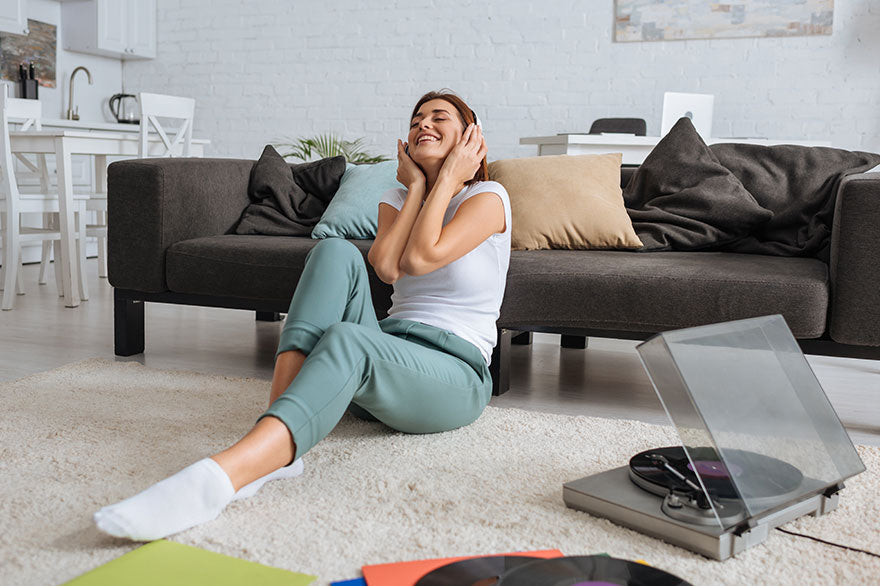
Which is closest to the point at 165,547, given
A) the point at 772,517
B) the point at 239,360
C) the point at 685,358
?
the point at 685,358

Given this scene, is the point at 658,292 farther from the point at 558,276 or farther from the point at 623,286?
the point at 558,276

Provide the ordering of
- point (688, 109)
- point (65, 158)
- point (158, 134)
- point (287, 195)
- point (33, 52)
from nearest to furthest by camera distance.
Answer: point (287, 195)
point (65, 158)
point (688, 109)
point (158, 134)
point (33, 52)

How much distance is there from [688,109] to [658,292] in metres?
2.36

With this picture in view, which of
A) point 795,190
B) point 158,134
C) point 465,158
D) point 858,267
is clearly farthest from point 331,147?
point 858,267

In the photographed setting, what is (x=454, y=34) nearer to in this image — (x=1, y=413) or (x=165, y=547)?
(x=1, y=413)

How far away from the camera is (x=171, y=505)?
1.33 meters

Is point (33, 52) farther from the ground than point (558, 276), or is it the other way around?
point (33, 52)

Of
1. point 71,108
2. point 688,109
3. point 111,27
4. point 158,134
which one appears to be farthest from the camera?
point 111,27

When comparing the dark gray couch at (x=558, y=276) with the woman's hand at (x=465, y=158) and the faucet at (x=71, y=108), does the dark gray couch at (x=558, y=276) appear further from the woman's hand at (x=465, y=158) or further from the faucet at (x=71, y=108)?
the faucet at (x=71, y=108)

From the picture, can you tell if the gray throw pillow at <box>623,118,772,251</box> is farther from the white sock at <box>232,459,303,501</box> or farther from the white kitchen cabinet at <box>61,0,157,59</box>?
the white kitchen cabinet at <box>61,0,157,59</box>

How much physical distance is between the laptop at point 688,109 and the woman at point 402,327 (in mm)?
2471

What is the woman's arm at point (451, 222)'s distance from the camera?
1834 mm

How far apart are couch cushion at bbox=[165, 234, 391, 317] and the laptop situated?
7.00 feet

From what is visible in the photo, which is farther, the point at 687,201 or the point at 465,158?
the point at 687,201
